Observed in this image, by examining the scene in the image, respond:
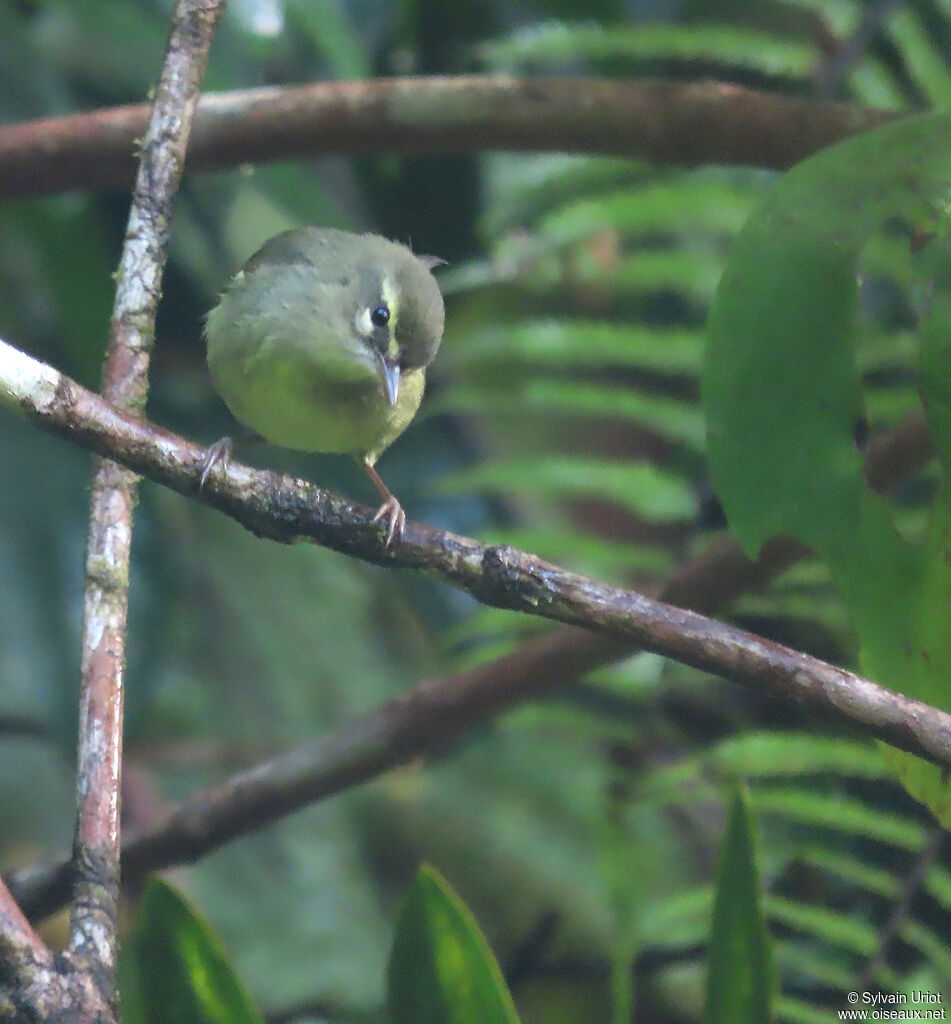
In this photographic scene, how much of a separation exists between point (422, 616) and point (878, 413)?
1.16 meters

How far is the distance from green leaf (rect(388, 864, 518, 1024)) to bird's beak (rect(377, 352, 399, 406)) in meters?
0.83

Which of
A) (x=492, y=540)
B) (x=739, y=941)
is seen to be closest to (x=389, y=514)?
(x=739, y=941)

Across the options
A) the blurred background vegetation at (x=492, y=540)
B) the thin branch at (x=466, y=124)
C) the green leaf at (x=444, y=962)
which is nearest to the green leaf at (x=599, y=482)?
the blurred background vegetation at (x=492, y=540)

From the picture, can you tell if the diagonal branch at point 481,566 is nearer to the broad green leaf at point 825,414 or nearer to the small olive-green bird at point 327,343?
the broad green leaf at point 825,414

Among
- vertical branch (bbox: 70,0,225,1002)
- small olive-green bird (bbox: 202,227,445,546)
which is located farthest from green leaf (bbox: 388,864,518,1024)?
small olive-green bird (bbox: 202,227,445,546)

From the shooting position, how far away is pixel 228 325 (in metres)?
2.01

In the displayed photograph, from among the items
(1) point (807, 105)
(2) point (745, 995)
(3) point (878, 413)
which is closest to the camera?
(2) point (745, 995)

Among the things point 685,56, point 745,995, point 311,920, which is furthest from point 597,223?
point 311,920

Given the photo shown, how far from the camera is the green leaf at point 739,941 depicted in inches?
56.7

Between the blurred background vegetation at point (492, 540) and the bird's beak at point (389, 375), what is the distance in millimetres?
490

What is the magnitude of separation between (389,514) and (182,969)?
71 centimetres

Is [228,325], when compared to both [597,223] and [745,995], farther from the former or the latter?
[745,995]

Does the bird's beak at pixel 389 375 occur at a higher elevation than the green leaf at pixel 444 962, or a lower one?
higher

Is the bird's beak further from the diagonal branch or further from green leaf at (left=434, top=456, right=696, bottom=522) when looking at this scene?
green leaf at (left=434, top=456, right=696, bottom=522)
